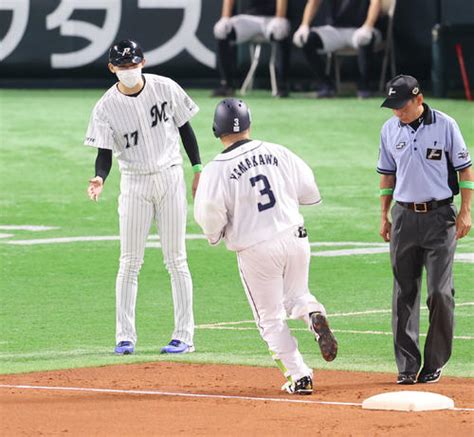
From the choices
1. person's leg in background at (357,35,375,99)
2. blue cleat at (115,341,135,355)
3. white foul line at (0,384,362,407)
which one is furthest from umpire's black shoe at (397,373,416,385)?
person's leg in background at (357,35,375,99)

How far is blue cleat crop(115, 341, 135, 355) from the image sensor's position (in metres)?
11.1

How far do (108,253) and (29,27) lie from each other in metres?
10.6

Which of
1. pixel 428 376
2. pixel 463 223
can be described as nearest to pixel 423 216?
pixel 463 223

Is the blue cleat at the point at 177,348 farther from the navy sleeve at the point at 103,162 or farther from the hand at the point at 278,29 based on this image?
the hand at the point at 278,29

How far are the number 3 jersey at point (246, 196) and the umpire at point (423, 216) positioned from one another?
2.68 feet

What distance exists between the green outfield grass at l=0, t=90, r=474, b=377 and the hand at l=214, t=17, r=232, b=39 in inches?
42.5

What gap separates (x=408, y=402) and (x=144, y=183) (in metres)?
3.01

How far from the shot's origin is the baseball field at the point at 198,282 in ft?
32.2

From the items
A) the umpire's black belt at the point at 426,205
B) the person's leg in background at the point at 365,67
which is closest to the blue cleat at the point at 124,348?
the umpire's black belt at the point at 426,205

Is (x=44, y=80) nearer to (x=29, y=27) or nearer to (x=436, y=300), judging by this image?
(x=29, y=27)

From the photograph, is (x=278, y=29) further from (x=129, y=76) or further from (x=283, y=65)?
(x=129, y=76)

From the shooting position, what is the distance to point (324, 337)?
30.3ft

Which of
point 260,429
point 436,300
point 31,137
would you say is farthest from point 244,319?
point 31,137

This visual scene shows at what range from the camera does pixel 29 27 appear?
25953 millimetres
